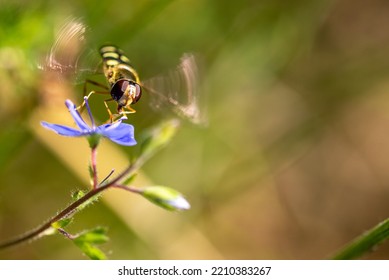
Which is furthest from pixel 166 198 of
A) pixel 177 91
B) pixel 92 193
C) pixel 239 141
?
pixel 239 141

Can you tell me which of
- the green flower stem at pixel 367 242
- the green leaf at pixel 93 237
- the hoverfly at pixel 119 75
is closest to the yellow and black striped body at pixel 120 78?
the hoverfly at pixel 119 75

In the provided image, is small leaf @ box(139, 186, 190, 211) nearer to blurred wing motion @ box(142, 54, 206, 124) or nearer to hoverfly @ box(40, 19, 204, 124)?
hoverfly @ box(40, 19, 204, 124)

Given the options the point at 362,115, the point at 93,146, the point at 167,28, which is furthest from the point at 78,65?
→ the point at 362,115

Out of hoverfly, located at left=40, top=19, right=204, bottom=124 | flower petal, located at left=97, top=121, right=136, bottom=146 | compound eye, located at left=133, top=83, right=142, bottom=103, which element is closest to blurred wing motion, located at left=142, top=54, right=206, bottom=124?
hoverfly, located at left=40, top=19, right=204, bottom=124

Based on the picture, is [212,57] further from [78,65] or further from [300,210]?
[78,65]

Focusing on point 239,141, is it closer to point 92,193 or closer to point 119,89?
point 119,89
